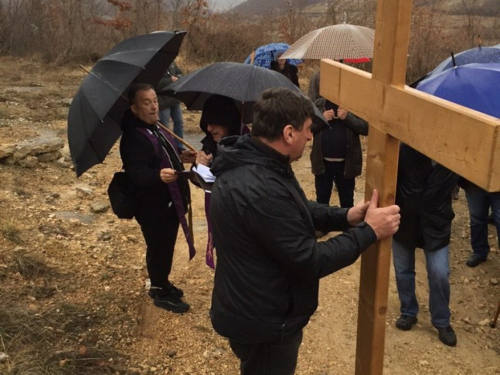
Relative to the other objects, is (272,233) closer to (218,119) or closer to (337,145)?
(218,119)

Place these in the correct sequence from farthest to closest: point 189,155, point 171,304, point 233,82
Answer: point 171,304, point 189,155, point 233,82

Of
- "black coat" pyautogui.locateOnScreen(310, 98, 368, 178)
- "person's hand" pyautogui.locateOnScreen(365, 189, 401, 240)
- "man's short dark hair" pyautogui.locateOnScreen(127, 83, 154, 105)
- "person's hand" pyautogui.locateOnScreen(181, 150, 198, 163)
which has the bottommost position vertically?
"black coat" pyautogui.locateOnScreen(310, 98, 368, 178)

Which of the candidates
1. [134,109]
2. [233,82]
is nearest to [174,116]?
[134,109]

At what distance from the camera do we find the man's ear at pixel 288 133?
5.97 ft

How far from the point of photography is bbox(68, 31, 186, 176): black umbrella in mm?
2891

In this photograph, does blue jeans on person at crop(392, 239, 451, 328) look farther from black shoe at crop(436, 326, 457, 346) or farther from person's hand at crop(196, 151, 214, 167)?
person's hand at crop(196, 151, 214, 167)

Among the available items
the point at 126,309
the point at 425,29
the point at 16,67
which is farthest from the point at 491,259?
the point at 16,67

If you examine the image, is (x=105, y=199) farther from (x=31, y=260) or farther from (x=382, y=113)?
(x=382, y=113)

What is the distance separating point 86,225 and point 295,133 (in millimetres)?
3680

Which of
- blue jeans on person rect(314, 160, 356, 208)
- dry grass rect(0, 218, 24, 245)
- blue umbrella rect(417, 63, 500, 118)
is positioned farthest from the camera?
blue jeans on person rect(314, 160, 356, 208)

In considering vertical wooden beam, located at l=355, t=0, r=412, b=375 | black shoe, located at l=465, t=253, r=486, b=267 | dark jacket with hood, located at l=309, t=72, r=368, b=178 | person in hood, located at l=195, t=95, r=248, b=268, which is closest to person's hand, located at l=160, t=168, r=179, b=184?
person in hood, located at l=195, t=95, r=248, b=268

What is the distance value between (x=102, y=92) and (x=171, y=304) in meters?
1.59

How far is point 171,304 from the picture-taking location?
3.65 meters

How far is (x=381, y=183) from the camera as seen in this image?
67.7 inches
